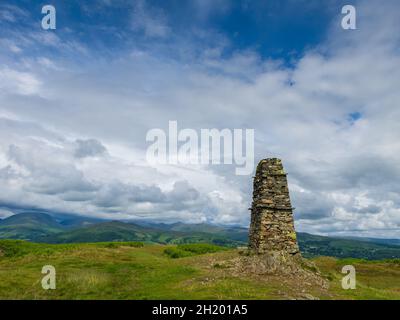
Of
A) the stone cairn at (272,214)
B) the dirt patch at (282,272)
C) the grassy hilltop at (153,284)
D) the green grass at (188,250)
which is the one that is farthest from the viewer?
the green grass at (188,250)

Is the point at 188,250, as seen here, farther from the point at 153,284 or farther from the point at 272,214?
the point at 153,284

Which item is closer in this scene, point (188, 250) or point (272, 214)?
point (272, 214)

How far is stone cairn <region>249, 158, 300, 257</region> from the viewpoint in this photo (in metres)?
32.3

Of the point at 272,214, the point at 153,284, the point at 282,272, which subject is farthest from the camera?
the point at 272,214

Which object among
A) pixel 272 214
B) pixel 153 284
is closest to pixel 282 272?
pixel 272 214

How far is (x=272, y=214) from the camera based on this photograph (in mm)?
33031

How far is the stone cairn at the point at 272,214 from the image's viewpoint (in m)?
32.3

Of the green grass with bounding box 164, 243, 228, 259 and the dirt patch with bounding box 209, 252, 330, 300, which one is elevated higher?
the dirt patch with bounding box 209, 252, 330, 300

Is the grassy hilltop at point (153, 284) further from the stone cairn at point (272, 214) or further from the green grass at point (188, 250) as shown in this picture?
the green grass at point (188, 250)

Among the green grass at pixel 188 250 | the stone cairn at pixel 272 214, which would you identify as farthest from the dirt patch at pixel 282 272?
the green grass at pixel 188 250

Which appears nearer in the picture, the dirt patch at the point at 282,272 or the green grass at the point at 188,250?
the dirt patch at the point at 282,272

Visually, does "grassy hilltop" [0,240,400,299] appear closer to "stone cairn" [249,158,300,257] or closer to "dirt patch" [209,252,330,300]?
"dirt patch" [209,252,330,300]

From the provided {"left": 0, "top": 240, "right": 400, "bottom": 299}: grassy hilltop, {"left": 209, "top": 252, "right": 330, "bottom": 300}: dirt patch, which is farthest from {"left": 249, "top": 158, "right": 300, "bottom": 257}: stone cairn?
{"left": 0, "top": 240, "right": 400, "bottom": 299}: grassy hilltop
